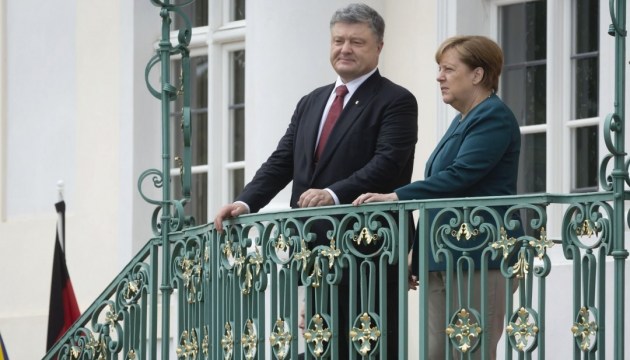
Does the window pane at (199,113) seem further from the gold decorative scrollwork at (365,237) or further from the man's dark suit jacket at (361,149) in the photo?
the gold decorative scrollwork at (365,237)

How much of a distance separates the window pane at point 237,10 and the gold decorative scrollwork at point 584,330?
725 centimetres

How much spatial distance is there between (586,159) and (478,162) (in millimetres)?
3563

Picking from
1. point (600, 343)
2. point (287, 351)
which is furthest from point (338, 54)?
point (600, 343)

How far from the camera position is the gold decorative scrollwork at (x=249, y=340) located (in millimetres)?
7848

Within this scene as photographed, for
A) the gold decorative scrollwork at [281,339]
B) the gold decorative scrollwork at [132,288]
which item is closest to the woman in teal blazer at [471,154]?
the gold decorative scrollwork at [281,339]

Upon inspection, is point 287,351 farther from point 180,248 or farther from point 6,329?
point 6,329

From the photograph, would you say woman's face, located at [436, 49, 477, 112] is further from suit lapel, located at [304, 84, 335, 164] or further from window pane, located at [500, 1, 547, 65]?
window pane, located at [500, 1, 547, 65]

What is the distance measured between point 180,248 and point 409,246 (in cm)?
165

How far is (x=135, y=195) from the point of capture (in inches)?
540

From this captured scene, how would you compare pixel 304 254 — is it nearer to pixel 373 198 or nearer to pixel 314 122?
pixel 373 198

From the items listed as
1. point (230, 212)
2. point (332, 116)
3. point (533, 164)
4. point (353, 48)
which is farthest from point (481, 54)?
point (533, 164)

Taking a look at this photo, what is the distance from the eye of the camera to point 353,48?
24.8 ft

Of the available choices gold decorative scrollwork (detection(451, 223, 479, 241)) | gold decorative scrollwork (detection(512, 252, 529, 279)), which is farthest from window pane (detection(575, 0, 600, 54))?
gold decorative scrollwork (detection(512, 252, 529, 279))

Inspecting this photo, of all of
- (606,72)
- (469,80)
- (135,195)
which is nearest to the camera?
(469,80)
